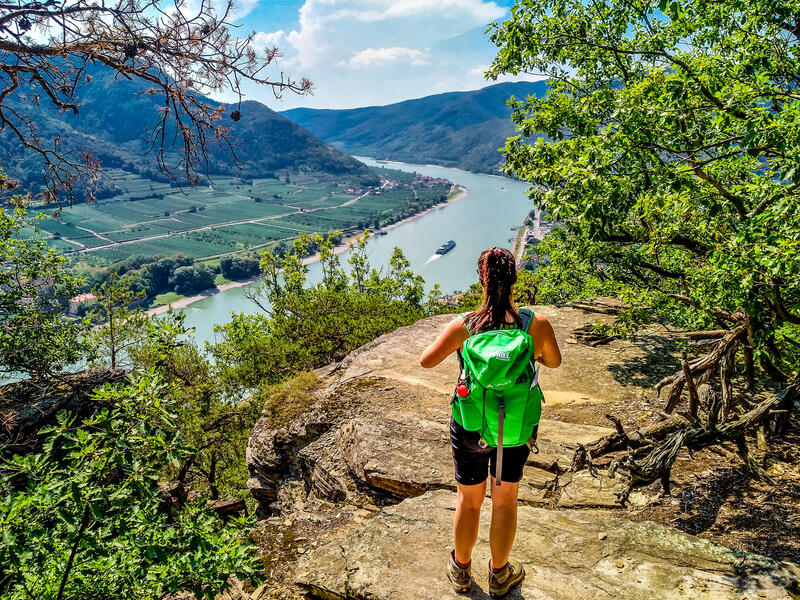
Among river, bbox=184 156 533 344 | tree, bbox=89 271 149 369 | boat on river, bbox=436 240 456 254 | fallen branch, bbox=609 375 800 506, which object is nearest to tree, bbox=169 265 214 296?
river, bbox=184 156 533 344

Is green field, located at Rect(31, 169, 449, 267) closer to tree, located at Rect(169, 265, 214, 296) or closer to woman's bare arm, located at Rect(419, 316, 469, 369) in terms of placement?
tree, located at Rect(169, 265, 214, 296)

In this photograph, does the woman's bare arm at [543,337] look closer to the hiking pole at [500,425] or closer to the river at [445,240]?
the hiking pole at [500,425]

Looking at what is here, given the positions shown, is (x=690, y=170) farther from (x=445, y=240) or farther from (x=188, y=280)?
(x=445, y=240)

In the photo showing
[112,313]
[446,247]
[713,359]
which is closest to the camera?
[713,359]

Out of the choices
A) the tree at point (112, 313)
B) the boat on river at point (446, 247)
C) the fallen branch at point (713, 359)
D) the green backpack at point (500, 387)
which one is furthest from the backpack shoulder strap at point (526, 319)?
the boat on river at point (446, 247)

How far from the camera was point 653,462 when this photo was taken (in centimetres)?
399

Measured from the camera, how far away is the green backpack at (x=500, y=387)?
2420mm

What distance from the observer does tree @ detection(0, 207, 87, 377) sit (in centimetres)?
998

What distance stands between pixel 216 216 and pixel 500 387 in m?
145

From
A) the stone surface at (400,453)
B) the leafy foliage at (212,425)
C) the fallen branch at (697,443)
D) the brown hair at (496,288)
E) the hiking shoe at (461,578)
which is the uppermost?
the brown hair at (496,288)

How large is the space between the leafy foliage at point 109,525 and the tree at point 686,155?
4169 mm

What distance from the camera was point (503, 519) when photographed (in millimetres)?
2797

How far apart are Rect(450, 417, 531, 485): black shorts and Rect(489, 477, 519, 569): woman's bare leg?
91mm

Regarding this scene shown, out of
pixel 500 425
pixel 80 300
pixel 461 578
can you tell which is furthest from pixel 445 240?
pixel 500 425
